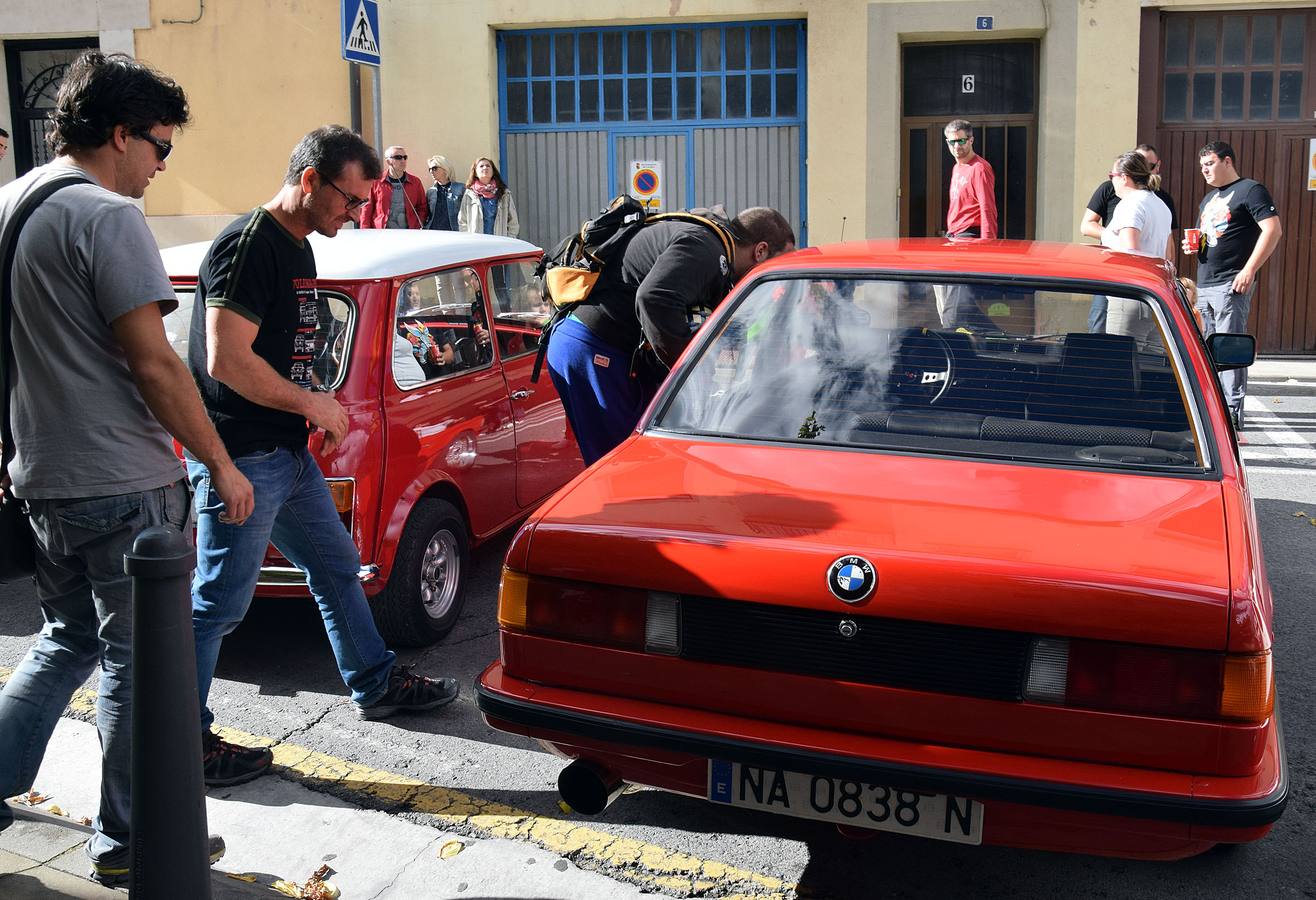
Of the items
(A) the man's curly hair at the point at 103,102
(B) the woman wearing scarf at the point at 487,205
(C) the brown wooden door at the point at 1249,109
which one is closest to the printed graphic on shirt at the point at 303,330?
(A) the man's curly hair at the point at 103,102

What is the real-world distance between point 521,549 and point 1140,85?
11.3 m

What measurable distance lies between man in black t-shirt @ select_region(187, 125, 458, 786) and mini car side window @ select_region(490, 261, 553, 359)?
1.83 meters

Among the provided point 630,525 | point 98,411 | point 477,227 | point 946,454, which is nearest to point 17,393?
point 98,411

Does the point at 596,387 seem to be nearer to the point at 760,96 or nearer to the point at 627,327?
the point at 627,327

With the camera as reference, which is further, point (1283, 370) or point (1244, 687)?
point (1283, 370)

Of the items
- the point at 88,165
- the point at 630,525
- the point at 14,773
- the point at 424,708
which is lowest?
the point at 424,708

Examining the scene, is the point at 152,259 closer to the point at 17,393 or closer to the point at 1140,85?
the point at 17,393

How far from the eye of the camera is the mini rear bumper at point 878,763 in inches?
106

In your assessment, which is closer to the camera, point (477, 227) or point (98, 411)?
point (98, 411)

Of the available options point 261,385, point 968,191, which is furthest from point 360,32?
point 968,191

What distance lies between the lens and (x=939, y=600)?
2.83m

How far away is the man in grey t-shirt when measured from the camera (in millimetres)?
2957

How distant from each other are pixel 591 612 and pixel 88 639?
1.25m

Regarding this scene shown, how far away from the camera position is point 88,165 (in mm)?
3115
